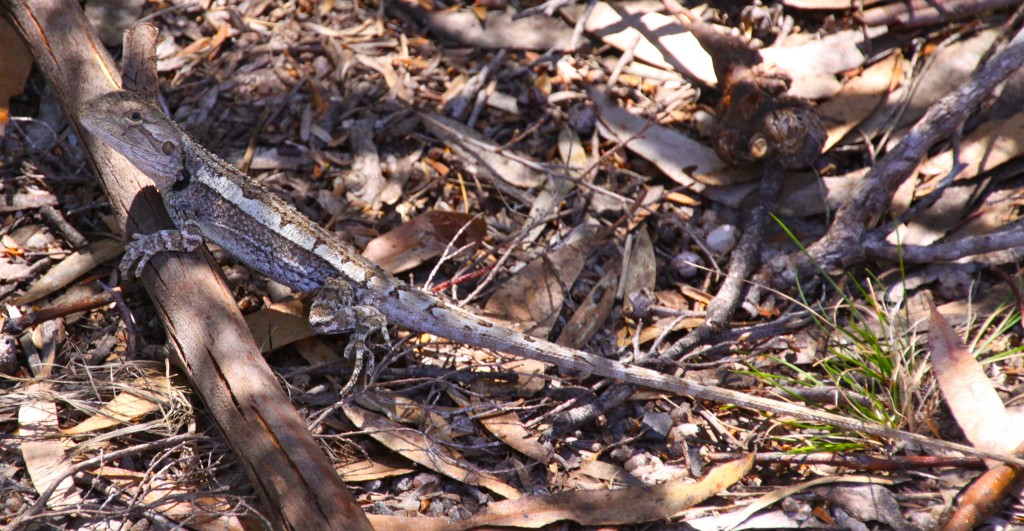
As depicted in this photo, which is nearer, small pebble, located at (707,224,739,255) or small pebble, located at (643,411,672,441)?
small pebble, located at (643,411,672,441)

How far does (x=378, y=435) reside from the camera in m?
3.47

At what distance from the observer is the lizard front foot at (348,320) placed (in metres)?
3.59

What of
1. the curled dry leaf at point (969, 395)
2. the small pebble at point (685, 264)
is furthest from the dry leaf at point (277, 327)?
the curled dry leaf at point (969, 395)

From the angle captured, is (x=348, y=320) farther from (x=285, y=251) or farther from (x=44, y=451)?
(x=44, y=451)

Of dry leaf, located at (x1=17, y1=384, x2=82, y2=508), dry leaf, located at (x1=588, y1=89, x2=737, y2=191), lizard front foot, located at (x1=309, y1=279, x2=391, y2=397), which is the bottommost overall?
dry leaf, located at (x1=17, y1=384, x2=82, y2=508)

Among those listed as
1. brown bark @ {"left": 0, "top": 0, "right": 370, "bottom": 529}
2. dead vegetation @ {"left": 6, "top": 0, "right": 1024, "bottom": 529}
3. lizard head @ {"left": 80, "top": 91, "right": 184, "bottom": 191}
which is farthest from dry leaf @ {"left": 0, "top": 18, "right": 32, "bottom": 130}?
lizard head @ {"left": 80, "top": 91, "right": 184, "bottom": 191}

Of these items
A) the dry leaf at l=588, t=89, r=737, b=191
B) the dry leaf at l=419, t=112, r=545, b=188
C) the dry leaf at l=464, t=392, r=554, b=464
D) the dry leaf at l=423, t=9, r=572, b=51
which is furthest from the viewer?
the dry leaf at l=423, t=9, r=572, b=51

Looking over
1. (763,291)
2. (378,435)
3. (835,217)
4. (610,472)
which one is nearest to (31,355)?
(378,435)

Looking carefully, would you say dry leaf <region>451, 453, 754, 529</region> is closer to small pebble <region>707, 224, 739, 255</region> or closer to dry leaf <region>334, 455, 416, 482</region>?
dry leaf <region>334, 455, 416, 482</region>

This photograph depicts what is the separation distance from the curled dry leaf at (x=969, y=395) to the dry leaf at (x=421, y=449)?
2.00 meters

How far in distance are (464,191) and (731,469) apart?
2251mm

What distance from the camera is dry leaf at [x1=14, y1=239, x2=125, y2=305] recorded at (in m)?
3.98

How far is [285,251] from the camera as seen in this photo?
3775 mm

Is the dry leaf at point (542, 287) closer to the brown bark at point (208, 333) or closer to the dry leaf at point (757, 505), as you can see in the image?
the dry leaf at point (757, 505)
